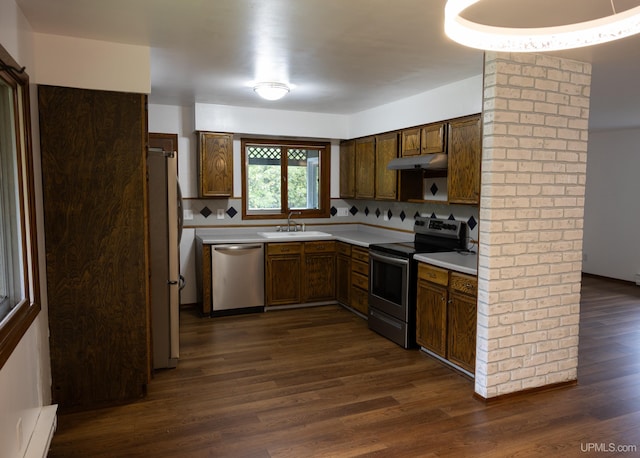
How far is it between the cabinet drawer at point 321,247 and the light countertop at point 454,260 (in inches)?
66.7

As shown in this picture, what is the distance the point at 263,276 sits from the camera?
17.0 ft

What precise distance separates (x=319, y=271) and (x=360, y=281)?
67cm

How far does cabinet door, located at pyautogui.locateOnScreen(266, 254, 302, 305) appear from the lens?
523 centimetres

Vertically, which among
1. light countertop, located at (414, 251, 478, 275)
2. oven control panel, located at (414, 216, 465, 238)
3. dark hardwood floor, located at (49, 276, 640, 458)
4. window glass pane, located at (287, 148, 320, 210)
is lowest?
dark hardwood floor, located at (49, 276, 640, 458)

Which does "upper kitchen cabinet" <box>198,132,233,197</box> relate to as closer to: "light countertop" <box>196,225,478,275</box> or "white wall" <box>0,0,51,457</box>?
"light countertop" <box>196,225,478,275</box>

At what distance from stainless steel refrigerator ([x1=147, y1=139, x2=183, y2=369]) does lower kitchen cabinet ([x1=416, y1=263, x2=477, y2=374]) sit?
2.09 m

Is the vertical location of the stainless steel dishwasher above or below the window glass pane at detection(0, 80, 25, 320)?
below

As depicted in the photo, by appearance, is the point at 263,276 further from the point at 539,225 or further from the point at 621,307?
the point at 621,307

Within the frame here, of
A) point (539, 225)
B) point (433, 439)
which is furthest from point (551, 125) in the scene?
point (433, 439)

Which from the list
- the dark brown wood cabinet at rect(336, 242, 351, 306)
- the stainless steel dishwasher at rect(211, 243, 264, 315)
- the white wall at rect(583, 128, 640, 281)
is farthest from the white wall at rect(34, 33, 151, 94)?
the white wall at rect(583, 128, 640, 281)

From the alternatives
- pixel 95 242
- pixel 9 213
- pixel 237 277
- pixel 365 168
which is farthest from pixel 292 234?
pixel 9 213

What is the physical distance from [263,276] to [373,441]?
283 cm

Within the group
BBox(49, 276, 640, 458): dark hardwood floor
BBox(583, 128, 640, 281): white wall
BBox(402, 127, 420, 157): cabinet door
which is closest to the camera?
BBox(49, 276, 640, 458): dark hardwood floor

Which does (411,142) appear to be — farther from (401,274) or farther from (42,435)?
(42,435)
